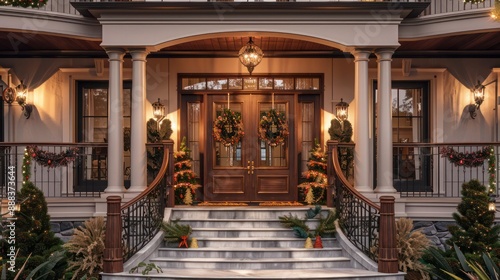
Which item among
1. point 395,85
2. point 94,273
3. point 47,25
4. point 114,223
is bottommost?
point 94,273

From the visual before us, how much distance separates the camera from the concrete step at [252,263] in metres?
10.3

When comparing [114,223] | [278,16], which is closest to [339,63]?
[278,16]

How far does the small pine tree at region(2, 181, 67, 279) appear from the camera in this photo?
9.81 meters

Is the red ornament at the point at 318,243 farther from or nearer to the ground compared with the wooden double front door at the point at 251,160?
nearer to the ground

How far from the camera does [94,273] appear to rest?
990 centimetres

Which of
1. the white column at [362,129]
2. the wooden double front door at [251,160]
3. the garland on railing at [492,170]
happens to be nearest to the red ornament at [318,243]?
the white column at [362,129]

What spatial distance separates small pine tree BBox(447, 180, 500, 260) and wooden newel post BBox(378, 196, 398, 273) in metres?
1.25

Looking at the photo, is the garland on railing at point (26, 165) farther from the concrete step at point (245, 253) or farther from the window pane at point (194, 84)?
the window pane at point (194, 84)

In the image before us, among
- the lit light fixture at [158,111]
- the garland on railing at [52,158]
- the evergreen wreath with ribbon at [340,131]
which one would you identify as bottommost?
the garland on railing at [52,158]

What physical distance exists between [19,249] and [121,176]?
2.71 m

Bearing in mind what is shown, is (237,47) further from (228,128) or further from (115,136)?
(115,136)

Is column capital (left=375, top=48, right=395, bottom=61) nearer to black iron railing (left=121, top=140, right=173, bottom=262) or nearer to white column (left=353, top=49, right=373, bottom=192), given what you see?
white column (left=353, top=49, right=373, bottom=192)

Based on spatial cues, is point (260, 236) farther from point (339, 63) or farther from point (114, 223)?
point (339, 63)

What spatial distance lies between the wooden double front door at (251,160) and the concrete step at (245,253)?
11.2 feet
